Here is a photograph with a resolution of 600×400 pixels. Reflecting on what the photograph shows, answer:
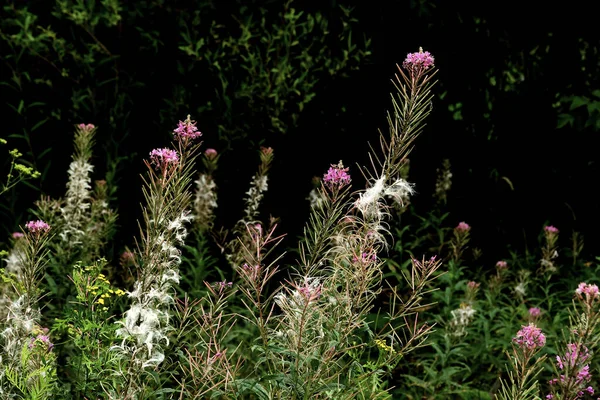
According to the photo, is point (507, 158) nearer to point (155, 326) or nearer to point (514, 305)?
point (514, 305)

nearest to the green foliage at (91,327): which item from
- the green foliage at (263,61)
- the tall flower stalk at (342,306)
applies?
the tall flower stalk at (342,306)

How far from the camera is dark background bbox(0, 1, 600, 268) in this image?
235 inches

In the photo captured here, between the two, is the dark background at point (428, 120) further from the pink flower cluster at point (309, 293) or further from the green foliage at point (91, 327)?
the pink flower cluster at point (309, 293)

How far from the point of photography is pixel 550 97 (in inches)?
241

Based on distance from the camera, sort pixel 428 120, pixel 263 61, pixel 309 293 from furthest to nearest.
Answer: pixel 263 61 → pixel 428 120 → pixel 309 293

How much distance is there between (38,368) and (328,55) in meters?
4.22

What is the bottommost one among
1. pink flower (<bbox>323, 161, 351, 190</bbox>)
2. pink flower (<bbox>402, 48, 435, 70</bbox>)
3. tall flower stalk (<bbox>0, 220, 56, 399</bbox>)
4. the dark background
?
tall flower stalk (<bbox>0, 220, 56, 399</bbox>)

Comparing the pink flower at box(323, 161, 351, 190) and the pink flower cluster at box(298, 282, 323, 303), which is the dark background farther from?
the pink flower cluster at box(298, 282, 323, 303)

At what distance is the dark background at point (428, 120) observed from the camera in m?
5.97

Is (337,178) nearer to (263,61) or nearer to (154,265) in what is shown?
(154,265)

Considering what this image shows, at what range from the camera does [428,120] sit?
6.01 m

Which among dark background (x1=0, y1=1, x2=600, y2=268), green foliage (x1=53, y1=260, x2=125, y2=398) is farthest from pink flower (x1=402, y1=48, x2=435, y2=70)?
dark background (x1=0, y1=1, x2=600, y2=268)

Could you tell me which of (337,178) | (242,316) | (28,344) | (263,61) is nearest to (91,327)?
(28,344)

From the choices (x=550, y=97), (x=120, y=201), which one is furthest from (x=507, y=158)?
(x=120, y=201)
